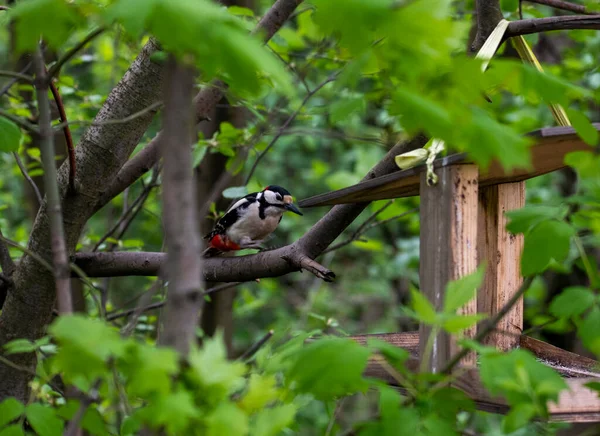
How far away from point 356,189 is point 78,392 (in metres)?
0.90

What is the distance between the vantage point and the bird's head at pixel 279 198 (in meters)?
3.97

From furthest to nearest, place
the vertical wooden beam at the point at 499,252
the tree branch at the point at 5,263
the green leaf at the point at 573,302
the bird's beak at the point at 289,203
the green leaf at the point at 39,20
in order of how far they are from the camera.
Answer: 1. the bird's beak at the point at 289,203
2. the tree branch at the point at 5,263
3. the vertical wooden beam at the point at 499,252
4. the green leaf at the point at 573,302
5. the green leaf at the point at 39,20

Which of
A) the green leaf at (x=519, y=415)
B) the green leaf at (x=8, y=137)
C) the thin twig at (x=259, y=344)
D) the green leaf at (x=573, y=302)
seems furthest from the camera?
the thin twig at (x=259, y=344)

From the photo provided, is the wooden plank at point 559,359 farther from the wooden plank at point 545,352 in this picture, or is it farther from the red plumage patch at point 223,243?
the red plumage patch at point 223,243

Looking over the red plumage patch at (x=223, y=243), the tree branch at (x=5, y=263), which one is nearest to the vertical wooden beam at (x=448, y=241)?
the tree branch at (x=5, y=263)

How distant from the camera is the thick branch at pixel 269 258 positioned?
2.51 metres

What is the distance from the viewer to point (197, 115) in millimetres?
2889

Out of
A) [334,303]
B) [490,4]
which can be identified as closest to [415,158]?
[490,4]

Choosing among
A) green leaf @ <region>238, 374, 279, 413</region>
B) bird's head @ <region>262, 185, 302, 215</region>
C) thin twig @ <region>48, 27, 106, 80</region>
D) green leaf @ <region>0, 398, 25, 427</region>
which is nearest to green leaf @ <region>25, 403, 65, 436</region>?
green leaf @ <region>0, 398, 25, 427</region>

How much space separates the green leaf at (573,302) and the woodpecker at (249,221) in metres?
2.56

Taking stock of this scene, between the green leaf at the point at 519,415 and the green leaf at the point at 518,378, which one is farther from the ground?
the green leaf at the point at 518,378

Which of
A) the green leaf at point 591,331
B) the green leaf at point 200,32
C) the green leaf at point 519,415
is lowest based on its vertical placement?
the green leaf at point 519,415

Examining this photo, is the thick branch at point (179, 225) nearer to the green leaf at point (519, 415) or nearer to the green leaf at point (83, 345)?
the green leaf at point (83, 345)

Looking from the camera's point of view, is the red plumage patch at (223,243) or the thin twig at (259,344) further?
the red plumage patch at (223,243)
